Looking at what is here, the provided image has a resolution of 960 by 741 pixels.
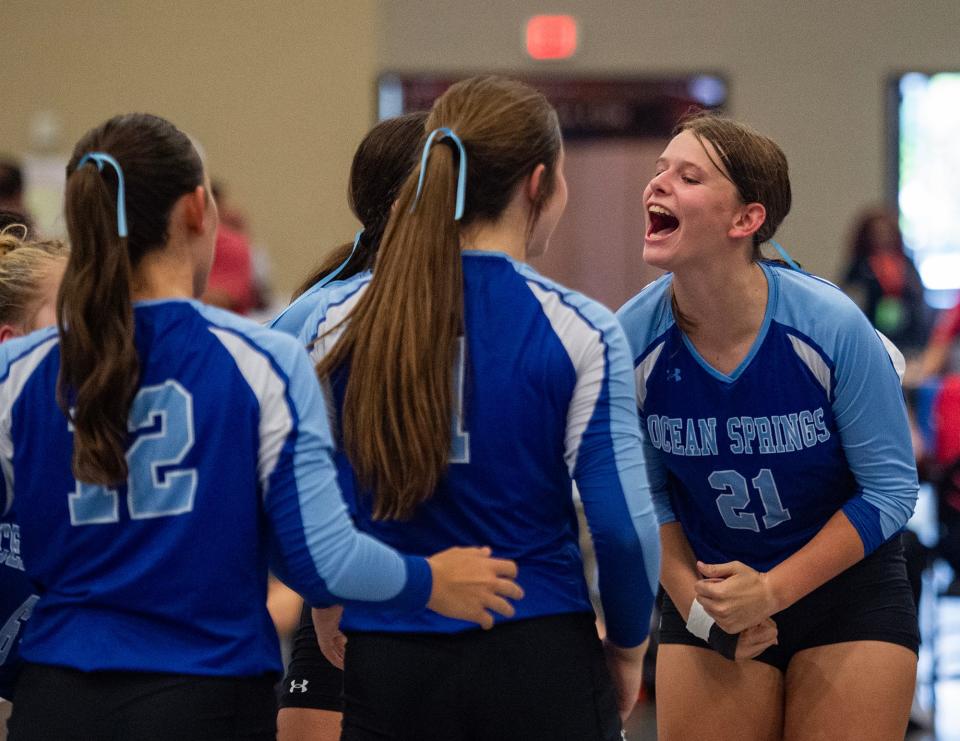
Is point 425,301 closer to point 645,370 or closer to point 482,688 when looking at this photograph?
point 482,688

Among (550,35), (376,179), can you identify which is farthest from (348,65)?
(376,179)

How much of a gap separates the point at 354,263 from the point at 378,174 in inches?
7.1

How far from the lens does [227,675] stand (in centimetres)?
167

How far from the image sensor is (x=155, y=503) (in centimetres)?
166

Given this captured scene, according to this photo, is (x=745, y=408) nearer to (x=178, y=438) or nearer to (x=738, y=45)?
(x=178, y=438)

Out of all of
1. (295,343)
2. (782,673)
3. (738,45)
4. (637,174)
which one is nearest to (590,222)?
(637,174)

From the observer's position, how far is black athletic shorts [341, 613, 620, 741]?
1779mm

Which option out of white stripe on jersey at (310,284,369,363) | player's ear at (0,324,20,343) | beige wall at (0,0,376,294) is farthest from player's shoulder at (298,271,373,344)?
beige wall at (0,0,376,294)

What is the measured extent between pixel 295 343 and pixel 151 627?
42 centimetres

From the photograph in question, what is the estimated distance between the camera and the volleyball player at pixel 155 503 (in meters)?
1.65

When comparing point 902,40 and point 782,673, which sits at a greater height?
point 902,40

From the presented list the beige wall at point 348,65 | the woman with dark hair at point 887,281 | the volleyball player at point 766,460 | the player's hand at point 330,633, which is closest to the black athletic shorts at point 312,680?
the player's hand at point 330,633

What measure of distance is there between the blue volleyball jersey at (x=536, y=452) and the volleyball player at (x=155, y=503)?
107 mm

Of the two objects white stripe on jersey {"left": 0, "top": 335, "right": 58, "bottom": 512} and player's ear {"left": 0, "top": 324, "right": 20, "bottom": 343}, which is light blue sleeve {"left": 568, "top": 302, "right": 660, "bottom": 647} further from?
player's ear {"left": 0, "top": 324, "right": 20, "bottom": 343}
